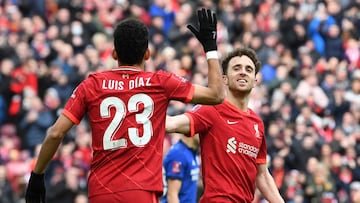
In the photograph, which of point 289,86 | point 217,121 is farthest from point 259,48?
point 217,121

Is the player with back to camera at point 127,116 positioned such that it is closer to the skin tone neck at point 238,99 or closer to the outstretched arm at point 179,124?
the outstretched arm at point 179,124

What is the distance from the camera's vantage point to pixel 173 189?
12.5 meters

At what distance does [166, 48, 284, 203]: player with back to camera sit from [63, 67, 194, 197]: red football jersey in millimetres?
1313

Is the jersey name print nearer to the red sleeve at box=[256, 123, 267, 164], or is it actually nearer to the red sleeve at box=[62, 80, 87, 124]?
the red sleeve at box=[62, 80, 87, 124]

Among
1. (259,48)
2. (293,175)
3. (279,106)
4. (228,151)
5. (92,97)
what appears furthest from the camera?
(259,48)

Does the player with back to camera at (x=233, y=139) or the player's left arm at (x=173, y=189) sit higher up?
the player with back to camera at (x=233, y=139)

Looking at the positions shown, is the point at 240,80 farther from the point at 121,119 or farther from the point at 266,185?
the point at 121,119

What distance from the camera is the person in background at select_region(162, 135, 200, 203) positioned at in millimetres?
12523

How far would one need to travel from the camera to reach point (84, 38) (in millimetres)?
21875

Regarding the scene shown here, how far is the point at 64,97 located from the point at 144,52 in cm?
1124

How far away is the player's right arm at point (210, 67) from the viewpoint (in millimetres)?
8547

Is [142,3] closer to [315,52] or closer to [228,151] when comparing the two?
[315,52]

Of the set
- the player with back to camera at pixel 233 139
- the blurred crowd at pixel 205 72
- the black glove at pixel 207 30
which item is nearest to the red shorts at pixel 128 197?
the black glove at pixel 207 30

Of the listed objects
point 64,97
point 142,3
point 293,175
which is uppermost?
point 142,3
